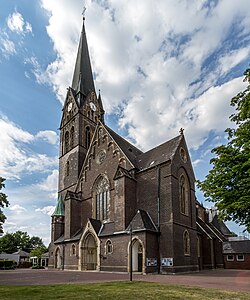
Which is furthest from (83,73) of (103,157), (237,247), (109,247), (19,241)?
(19,241)

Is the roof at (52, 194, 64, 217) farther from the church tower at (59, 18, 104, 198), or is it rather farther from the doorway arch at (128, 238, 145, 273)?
Result: the doorway arch at (128, 238, 145, 273)

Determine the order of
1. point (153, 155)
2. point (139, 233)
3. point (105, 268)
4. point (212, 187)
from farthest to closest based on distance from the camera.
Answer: point (153, 155), point (105, 268), point (139, 233), point (212, 187)

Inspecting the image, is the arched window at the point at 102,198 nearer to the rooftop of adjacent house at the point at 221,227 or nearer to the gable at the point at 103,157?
the gable at the point at 103,157

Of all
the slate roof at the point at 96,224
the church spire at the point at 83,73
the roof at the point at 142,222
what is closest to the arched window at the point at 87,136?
the church spire at the point at 83,73

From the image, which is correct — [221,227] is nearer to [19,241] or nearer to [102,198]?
[102,198]

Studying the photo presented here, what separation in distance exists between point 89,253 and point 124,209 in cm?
875

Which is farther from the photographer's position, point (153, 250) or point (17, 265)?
point (17, 265)

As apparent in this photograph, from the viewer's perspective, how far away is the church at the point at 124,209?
28.8m

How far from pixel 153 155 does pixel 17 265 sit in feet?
131

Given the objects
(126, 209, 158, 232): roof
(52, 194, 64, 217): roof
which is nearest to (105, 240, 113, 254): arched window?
(126, 209, 158, 232): roof

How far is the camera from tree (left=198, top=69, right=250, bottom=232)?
1523cm

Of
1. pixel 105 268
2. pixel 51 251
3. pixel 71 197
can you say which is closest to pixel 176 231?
pixel 105 268

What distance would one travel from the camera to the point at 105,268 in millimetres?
30688

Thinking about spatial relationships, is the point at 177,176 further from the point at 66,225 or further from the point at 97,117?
the point at 97,117
